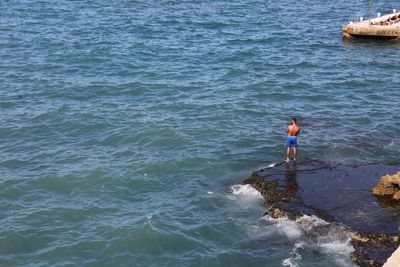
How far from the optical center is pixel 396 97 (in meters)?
35.2

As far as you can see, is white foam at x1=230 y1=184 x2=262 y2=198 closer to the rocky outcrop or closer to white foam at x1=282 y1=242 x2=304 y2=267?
white foam at x1=282 y1=242 x2=304 y2=267

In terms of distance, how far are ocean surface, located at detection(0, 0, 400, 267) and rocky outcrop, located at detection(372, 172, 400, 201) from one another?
3273 millimetres

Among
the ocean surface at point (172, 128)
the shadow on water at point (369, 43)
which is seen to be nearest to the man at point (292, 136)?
the ocean surface at point (172, 128)

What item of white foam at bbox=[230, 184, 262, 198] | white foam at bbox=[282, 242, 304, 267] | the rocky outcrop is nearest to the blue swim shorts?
white foam at bbox=[230, 184, 262, 198]

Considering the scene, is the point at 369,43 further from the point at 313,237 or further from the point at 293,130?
the point at 313,237

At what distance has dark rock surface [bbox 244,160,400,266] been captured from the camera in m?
19.6

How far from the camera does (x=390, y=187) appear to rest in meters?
21.9

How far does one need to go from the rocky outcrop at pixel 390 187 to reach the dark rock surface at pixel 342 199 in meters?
0.24

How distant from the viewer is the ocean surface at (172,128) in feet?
69.8

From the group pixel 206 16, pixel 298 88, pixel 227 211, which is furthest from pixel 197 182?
pixel 206 16

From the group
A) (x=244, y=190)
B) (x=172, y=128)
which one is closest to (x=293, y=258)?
(x=244, y=190)

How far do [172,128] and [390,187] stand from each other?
42.2ft

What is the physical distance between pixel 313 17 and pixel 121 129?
3120 cm

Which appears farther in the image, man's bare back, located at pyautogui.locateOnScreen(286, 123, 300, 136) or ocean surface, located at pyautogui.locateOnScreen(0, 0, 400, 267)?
man's bare back, located at pyautogui.locateOnScreen(286, 123, 300, 136)
